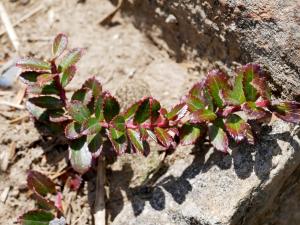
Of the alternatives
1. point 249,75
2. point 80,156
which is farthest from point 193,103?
point 80,156

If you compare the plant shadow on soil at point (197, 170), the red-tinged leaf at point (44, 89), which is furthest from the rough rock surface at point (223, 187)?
the red-tinged leaf at point (44, 89)

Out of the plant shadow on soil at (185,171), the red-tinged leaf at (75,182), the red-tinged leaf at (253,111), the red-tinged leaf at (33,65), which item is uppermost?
the red-tinged leaf at (253,111)

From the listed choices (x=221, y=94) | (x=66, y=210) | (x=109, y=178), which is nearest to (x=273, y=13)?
(x=221, y=94)

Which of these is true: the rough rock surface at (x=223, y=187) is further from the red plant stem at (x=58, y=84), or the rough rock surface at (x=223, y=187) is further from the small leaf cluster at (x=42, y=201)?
the red plant stem at (x=58, y=84)

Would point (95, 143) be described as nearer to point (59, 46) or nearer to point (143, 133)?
point (143, 133)

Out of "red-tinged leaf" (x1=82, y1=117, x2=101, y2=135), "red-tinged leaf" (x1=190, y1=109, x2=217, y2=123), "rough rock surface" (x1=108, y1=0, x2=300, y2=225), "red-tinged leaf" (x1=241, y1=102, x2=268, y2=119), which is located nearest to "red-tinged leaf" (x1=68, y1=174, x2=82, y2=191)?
"rough rock surface" (x1=108, y1=0, x2=300, y2=225)

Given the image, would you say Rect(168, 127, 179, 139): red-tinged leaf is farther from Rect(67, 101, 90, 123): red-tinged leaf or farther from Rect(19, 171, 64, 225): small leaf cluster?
Rect(19, 171, 64, 225): small leaf cluster
